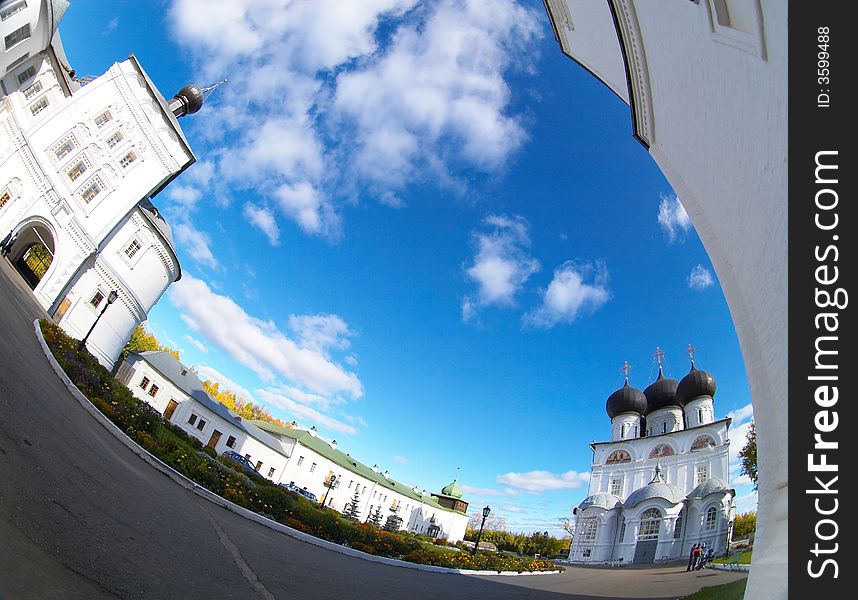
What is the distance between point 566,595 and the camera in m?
10.8

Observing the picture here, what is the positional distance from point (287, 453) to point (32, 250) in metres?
26.1

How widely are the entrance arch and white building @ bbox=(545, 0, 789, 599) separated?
28.1 m

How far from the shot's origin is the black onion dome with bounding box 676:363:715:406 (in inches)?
1280

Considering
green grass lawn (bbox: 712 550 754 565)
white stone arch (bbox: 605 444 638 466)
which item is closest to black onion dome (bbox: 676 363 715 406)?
white stone arch (bbox: 605 444 638 466)

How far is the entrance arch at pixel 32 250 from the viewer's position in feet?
67.9

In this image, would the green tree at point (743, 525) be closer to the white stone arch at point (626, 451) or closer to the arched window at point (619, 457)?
the white stone arch at point (626, 451)

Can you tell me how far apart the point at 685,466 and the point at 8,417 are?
4009 centimetres

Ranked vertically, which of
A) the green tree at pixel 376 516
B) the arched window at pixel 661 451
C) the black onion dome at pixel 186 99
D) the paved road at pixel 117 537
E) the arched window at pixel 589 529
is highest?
the black onion dome at pixel 186 99

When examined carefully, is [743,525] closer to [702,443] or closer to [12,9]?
[702,443]

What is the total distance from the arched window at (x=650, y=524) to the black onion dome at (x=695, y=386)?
11.5 meters

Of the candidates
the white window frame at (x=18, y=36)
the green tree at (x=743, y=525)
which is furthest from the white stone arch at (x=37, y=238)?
the green tree at (x=743, y=525)

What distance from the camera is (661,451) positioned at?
33.5 meters

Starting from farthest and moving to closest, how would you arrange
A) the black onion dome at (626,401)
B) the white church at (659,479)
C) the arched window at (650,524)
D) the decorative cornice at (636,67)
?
the black onion dome at (626,401)
the arched window at (650,524)
the white church at (659,479)
the decorative cornice at (636,67)

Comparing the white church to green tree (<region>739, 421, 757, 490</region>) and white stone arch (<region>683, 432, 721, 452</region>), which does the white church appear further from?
green tree (<region>739, 421, 757, 490</region>)
